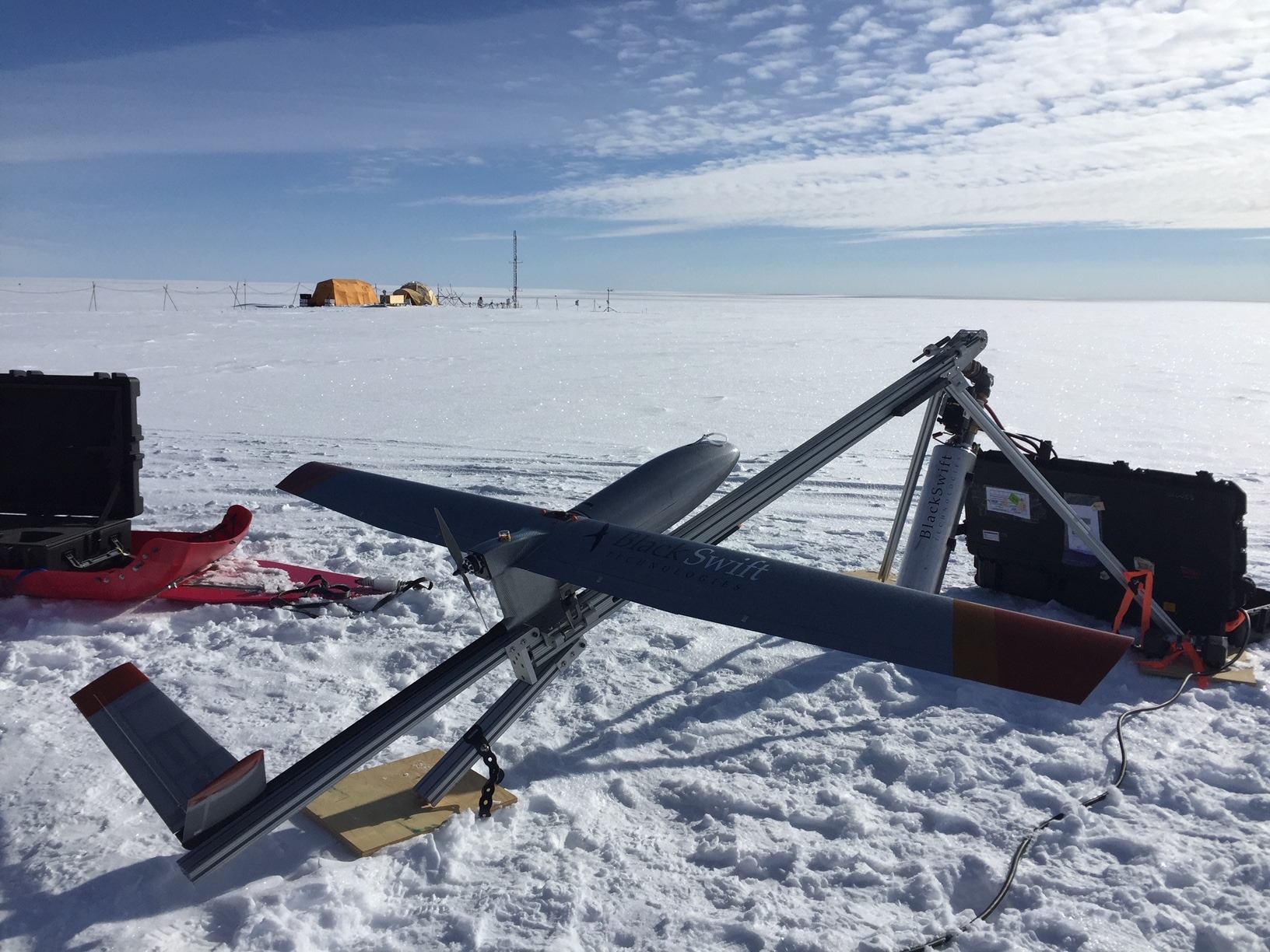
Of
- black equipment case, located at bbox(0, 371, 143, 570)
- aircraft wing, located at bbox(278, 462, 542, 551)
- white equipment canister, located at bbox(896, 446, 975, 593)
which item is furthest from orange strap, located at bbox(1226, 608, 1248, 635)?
black equipment case, located at bbox(0, 371, 143, 570)

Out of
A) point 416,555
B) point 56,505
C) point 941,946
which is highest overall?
point 56,505

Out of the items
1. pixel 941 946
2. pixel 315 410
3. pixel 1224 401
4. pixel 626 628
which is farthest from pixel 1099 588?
pixel 1224 401

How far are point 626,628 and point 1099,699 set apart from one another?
2.90 m

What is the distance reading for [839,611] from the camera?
2529mm

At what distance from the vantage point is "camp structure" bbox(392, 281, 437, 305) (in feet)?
168

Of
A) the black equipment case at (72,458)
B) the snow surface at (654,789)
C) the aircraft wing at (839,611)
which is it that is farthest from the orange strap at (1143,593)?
the black equipment case at (72,458)

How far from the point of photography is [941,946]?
2928 millimetres

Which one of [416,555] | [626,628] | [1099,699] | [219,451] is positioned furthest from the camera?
[219,451]

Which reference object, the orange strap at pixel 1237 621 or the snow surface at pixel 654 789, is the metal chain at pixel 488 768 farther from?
the orange strap at pixel 1237 621

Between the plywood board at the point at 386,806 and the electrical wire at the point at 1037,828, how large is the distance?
6.07ft

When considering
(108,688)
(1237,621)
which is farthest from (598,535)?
(1237,621)

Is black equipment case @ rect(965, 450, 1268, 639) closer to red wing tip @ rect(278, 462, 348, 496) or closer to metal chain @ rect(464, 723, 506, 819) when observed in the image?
metal chain @ rect(464, 723, 506, 819)

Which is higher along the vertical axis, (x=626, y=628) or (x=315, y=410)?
(x=315, y=410)

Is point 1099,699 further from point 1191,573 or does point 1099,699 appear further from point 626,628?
point 626,628
